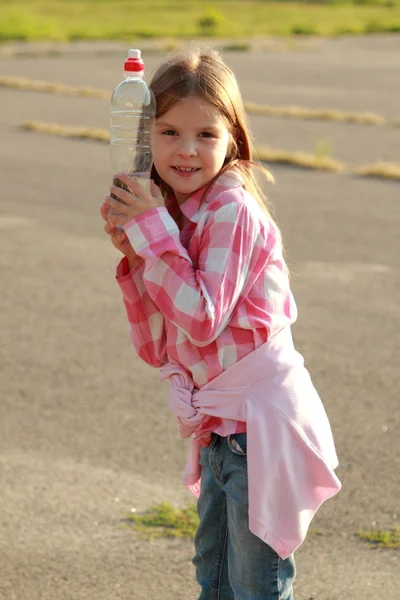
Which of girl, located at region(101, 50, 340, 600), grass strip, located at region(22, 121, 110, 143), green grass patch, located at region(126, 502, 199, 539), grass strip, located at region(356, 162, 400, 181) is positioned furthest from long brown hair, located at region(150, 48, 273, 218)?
grass strip, located at region(22, 121, 110, 143)

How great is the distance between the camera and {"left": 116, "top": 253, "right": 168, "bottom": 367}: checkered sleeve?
2719 millimetres

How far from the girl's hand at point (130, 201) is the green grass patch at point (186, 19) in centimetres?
3626

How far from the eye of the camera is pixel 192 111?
2.62m

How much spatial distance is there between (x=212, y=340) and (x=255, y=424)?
216mm

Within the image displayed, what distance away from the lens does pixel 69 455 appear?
15.6ft

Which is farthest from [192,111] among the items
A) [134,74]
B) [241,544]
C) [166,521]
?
[166,521]

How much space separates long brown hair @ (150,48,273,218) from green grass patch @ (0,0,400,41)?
36.0 metres

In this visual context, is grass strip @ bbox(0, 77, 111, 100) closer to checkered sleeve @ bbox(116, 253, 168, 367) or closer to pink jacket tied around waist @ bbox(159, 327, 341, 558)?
checkered sleeve @ bbox(116, 253, 168, 367)

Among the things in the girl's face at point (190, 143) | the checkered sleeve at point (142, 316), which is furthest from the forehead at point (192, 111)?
the checkered sleeve at point (142, 316)

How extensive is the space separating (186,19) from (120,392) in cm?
4543

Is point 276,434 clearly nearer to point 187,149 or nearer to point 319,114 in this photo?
point 187,149

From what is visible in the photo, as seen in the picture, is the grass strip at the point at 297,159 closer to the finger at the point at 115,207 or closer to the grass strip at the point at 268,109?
the grass strip at the point at 268,109

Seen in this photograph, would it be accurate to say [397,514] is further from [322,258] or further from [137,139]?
[322,258]

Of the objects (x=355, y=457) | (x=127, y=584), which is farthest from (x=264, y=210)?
(x=355, y=457)
